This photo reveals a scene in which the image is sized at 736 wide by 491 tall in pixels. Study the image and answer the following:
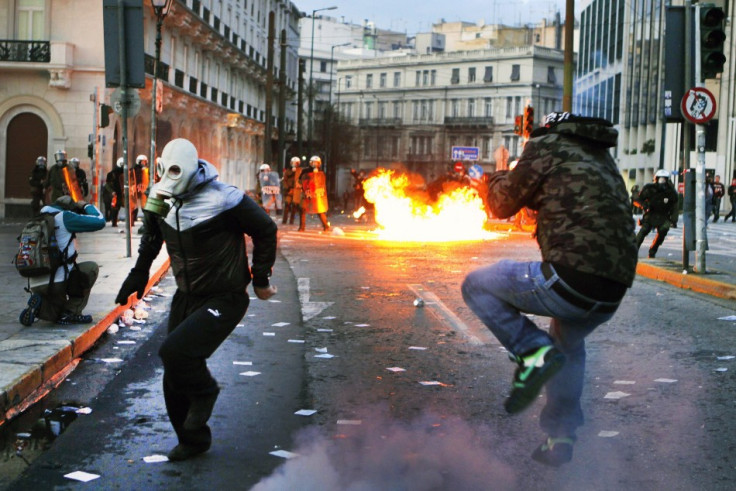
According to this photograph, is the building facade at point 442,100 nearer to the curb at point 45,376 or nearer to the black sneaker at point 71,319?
the black sneaker at point 71,319

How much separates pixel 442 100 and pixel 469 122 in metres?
4.64

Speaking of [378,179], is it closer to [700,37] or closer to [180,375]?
[700,37]

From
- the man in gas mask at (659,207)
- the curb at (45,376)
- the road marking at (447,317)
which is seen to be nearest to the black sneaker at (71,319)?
the curb at (45,376)

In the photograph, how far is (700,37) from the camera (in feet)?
45.2

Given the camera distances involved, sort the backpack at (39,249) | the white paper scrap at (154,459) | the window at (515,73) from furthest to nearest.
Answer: the window at (515,73) < the backpack at (39,249) < the white paper scrap at (154,459)

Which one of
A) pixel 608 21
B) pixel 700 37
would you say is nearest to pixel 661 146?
pixel 608 21

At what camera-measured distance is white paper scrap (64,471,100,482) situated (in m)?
4.59

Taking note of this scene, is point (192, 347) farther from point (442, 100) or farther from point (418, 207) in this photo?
point (442, 100)

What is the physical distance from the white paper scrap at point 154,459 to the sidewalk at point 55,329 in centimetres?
125

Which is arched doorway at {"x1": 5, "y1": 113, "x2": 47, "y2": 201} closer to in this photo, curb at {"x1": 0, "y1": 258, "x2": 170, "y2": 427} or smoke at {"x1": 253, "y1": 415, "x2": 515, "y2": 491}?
curb at {"x1": 0, "y1": 258, "x2": 170, "y2": 427}

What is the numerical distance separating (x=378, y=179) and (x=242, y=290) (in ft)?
88.7

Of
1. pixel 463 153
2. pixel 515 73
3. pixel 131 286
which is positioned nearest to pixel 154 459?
pixel 131 286

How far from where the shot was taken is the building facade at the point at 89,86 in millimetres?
32750

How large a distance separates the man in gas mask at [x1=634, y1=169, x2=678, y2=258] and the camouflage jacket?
555 inches
